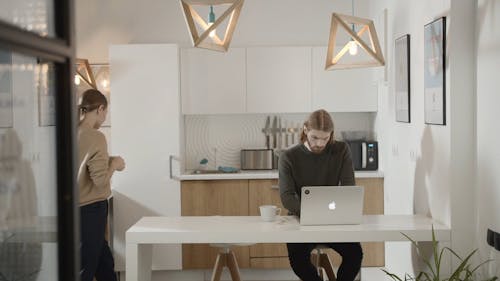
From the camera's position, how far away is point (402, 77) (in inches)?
203

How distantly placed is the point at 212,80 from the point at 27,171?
14.8 feet

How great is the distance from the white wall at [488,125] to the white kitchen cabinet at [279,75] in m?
2.41

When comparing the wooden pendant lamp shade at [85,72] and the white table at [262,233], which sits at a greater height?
the wooden pendant lamp shade at [85,72]

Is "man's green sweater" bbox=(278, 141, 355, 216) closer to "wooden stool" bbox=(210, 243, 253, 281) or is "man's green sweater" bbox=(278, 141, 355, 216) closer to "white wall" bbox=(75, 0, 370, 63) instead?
"wooden stool" bbox=(210, 243, 253, 281)

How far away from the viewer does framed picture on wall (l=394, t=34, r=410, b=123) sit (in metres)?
5.01

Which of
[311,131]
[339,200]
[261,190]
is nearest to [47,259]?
[339,200]

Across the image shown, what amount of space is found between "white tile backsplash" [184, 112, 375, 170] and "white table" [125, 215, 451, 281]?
2299 mm

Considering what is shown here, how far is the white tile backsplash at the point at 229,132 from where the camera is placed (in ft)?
21.8

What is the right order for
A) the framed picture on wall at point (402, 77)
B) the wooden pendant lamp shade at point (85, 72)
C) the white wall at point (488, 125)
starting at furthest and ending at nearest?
the wooden pendant lamp shade at point (85, 72), the framed picture on wall at point (402, 77), the white wall at point (488, 125)

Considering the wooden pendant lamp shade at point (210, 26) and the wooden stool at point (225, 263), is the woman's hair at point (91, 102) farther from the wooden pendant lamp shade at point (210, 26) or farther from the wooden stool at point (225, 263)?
the wooden stool at point (225, 263)

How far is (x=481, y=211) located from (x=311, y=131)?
1134mm

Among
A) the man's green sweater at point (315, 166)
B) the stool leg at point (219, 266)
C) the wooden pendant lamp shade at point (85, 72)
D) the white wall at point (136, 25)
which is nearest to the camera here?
the man's green sweater at point (315, 166)

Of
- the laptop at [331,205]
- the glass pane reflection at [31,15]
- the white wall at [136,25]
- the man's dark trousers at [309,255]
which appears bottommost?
the man's dark trousers at [309,255]

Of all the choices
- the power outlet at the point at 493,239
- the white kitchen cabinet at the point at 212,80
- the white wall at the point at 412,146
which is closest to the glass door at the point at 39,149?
the power outlet at the point at 493,239
